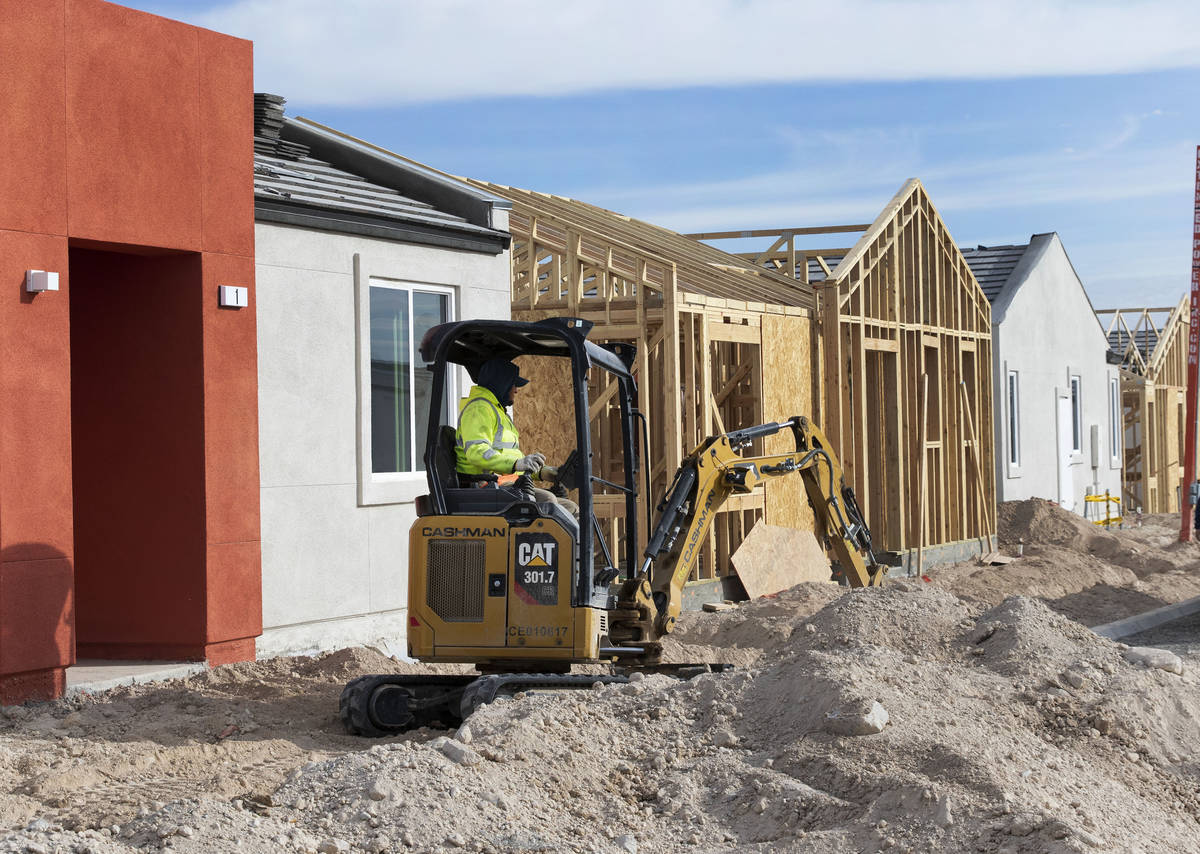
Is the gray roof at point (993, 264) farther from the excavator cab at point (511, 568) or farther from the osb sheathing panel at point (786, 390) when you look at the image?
the excavator cab at point (511, 568)

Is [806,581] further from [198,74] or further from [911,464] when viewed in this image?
[198,74]

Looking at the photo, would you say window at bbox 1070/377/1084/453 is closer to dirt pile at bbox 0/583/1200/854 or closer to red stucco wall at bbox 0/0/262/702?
dirt pile at bbox 0/583/1200/854

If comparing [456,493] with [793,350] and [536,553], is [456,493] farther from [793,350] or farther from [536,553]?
[793,350]

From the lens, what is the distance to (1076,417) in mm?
27172

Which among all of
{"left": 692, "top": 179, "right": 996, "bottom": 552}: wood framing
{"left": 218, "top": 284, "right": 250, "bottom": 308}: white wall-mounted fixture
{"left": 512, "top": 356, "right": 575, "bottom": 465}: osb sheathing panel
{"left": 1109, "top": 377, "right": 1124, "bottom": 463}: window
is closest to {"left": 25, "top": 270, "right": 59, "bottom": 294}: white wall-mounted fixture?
{"left": 218, "top": 284, "right": 250, "bottom": 308}: white wall-mounted fixture

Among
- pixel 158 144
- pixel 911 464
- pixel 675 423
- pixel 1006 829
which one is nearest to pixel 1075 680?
pixel 1006 829

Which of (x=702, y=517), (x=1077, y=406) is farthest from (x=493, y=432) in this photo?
(x=1077, y=406)

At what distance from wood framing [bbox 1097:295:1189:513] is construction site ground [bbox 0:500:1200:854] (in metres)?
24.9

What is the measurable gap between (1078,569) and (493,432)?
1251 cm

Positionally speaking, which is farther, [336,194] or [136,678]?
[336,194]

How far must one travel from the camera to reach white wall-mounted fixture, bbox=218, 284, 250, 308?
970cm

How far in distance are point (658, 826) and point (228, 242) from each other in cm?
575

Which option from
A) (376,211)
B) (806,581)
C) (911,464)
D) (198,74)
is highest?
(198,74)

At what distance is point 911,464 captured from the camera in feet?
61.3
